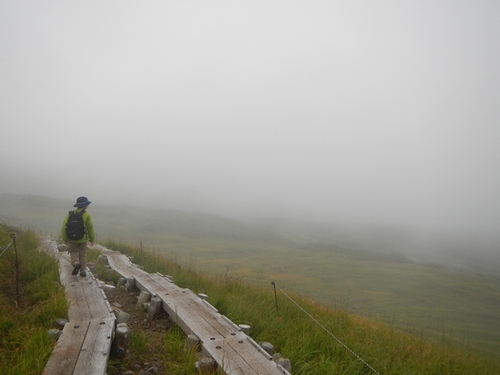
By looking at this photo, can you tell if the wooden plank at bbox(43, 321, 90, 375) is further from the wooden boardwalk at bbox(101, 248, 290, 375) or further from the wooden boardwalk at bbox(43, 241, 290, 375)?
the wooden boardwalk at bbox(101, 248, 290, 375)

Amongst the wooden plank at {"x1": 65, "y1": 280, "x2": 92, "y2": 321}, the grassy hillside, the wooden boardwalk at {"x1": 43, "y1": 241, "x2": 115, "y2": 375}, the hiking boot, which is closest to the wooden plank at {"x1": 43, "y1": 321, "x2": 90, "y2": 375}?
the wooden boardwalk at {"x1": 43, "y1": 241, "x2": 115, "y2": 375}

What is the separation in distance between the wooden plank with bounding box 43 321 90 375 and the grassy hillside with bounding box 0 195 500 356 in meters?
10.2

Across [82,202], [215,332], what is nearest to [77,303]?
Result: [215,332]

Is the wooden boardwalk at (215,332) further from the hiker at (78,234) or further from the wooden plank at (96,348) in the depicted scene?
the hiker at (78,234)

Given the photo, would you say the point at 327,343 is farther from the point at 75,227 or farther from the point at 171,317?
the point at 75,227

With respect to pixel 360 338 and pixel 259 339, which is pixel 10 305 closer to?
pixel 259 339

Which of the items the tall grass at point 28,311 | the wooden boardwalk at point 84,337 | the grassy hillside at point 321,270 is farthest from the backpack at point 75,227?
the grassy hillside at point 321,270

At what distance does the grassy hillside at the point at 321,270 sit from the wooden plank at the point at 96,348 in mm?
10061

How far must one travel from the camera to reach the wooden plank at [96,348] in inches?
168

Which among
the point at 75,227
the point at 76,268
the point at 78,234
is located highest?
the point at 75,227

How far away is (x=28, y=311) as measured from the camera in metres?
6.27

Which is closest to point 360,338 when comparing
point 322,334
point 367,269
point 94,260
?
point 322,334

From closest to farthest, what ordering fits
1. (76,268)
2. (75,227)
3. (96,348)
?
(96,348), (76,268), (75,227)

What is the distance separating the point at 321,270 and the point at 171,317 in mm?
47953
